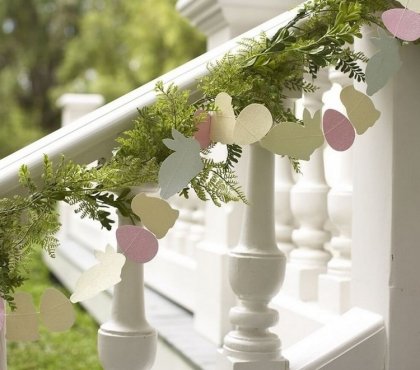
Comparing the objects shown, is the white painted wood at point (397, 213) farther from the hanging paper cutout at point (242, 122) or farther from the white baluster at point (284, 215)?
the white baluster at point (284, 215)

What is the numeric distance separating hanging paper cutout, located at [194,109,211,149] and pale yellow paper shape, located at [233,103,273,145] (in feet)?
0.15

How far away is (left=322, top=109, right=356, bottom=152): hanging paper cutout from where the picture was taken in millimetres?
1036

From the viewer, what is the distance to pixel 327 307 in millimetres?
1644

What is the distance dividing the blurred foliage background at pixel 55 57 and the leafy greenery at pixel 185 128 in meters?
10.6

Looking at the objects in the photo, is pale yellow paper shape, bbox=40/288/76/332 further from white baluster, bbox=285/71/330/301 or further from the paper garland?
white baluster, bbox=285/71/330/301

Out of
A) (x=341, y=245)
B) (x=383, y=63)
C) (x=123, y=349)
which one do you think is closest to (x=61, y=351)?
(x=341, y=245)

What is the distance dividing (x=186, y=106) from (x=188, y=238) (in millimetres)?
1732

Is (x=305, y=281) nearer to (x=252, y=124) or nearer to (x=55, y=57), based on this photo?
(x=252, y=124)

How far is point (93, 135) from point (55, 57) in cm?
1714

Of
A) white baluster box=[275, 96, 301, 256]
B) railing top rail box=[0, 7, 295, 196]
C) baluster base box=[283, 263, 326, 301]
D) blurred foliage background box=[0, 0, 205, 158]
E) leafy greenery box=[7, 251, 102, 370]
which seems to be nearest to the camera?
railing top rail box=[0, 7, 295, 196]

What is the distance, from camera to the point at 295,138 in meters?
1.04

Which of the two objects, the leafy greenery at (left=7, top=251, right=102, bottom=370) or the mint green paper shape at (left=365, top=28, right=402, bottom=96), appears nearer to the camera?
the mint green paper shape at (left=365, top=28, right=402, bottom=96)

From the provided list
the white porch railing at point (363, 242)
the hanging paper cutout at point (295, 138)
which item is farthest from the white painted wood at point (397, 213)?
the hanging paper cutout at point (295, 138)

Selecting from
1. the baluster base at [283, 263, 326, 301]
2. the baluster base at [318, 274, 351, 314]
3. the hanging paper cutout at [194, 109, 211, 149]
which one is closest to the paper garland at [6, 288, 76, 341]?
the hanging paper cutout at [194, 109, 211, 149]
